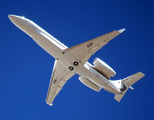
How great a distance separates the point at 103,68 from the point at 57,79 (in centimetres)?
712

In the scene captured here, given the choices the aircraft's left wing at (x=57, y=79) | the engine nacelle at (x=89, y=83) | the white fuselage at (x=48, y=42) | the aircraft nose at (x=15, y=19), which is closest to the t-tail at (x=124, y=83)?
the engine nacelle at (x=89, y=83)

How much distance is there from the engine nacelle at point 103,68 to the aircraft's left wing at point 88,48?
6.00 ft

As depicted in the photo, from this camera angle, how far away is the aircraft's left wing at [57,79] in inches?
1045

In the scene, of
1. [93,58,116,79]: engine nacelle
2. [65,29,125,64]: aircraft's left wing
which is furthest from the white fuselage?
[93,58,116,79]: engine nacelle

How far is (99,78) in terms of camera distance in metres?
24.8

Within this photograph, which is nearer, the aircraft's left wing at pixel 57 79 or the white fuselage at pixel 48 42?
the white fuselage at pixel 48 42

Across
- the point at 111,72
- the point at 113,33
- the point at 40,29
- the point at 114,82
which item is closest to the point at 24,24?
the point at 40,29

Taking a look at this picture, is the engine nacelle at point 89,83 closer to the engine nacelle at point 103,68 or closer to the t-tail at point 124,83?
the engine nacelle at point 103,68

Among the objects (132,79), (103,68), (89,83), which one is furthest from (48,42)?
(132,79)

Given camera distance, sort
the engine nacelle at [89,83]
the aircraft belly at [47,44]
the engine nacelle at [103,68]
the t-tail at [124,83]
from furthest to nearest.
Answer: the t-tail at [124,83]
the engine nacelle at [89,83]
the engine nacelle at [103,68]
the aircraft belly at [47,44]

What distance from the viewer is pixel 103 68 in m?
24.9

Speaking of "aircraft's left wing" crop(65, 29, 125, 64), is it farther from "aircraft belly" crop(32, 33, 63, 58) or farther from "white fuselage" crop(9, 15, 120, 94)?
"aircraft belly" crop(32, 33, 63, 58)

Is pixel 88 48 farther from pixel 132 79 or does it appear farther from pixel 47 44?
pixel 132 79

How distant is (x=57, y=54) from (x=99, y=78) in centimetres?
635
